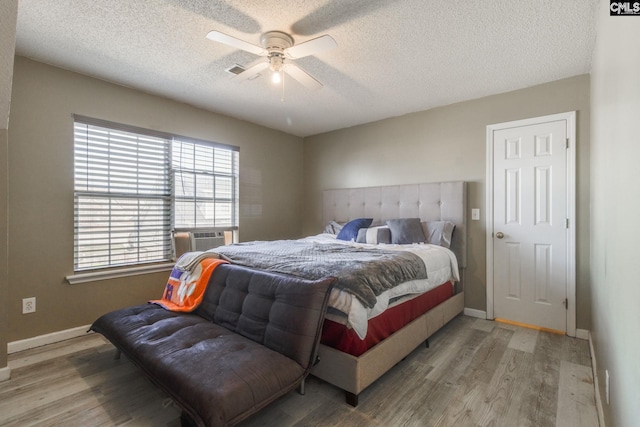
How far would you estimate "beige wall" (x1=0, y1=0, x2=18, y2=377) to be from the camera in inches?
47.1

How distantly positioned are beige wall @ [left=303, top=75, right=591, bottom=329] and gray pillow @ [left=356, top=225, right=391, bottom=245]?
838 millimetres

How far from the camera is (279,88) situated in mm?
3250

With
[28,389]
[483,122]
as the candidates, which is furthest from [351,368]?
[483,122]

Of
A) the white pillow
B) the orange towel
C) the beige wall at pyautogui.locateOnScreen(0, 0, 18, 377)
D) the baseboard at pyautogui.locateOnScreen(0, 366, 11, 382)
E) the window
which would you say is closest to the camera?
the beige wall at pyautogui.locateOnScreen(0, 0, 18, 377)

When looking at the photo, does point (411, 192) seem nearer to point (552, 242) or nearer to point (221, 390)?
point (552, 242)

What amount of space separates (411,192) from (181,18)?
2.96m

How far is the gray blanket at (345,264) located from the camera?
6.33 feet

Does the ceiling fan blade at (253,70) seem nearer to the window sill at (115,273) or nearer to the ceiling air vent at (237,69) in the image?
the ceiling air vent at (237,69)

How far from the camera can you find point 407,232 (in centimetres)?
348

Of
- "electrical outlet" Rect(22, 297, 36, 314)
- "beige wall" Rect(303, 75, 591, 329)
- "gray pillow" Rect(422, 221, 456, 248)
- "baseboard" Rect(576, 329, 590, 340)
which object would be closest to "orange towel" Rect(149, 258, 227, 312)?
"electrical outlet" Rect(22, 297, 36, 314)

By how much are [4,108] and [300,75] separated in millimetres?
1818

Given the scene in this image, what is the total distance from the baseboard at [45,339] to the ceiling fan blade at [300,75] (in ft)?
9.91

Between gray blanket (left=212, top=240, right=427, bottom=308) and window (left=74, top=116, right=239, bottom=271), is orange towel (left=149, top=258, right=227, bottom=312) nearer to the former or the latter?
gray blanket (left=212, top=240, right=427, bottom=308)

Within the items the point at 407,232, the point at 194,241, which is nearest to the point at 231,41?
the point at 194,241
